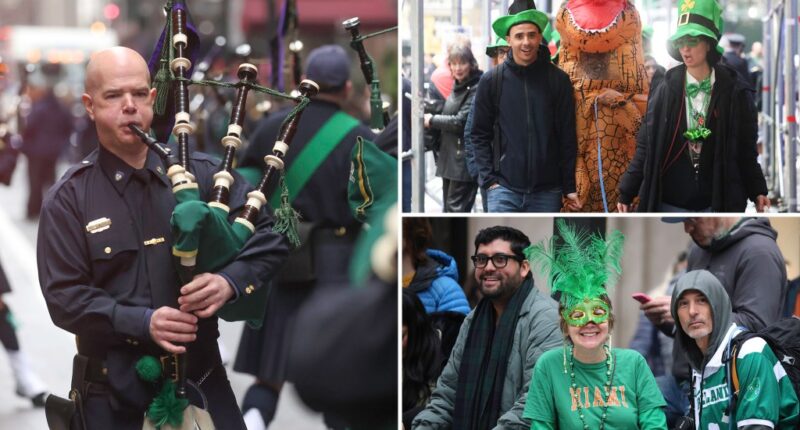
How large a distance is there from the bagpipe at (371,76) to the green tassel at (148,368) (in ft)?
4.28

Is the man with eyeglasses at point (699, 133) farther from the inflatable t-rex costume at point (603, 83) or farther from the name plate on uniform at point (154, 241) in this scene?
the name plate on uniform at point (154, 241)

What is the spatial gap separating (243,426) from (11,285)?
1.51 meters

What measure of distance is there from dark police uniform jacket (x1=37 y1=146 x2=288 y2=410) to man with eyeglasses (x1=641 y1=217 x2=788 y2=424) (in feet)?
5.67

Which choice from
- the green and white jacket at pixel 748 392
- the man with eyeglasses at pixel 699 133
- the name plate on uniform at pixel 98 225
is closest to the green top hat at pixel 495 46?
the man with eyeglasses at pixel 699 133

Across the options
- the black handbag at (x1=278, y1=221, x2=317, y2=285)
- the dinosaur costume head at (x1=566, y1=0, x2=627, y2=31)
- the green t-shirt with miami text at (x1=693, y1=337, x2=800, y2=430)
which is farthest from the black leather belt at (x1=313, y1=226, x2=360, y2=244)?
the green t-shirt with miami text at (x1=693, y1=337, x2=800, y2=430)

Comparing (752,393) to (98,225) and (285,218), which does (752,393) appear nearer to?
(285,218)

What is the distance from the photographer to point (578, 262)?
218 inches

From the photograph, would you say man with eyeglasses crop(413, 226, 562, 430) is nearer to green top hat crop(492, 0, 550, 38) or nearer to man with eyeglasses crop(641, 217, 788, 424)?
man with eyeglasses crop(641, 217, 788, 424)

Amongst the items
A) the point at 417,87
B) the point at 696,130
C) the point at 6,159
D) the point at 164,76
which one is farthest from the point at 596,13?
the point at 6,159

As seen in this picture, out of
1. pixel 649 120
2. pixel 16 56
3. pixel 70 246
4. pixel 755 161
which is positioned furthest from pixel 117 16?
pixel 755 161

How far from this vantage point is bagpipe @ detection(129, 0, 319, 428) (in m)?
Answer: 5.18

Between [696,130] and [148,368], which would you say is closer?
[148,368]

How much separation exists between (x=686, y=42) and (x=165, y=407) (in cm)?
243

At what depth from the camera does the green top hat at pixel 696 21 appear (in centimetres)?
571
